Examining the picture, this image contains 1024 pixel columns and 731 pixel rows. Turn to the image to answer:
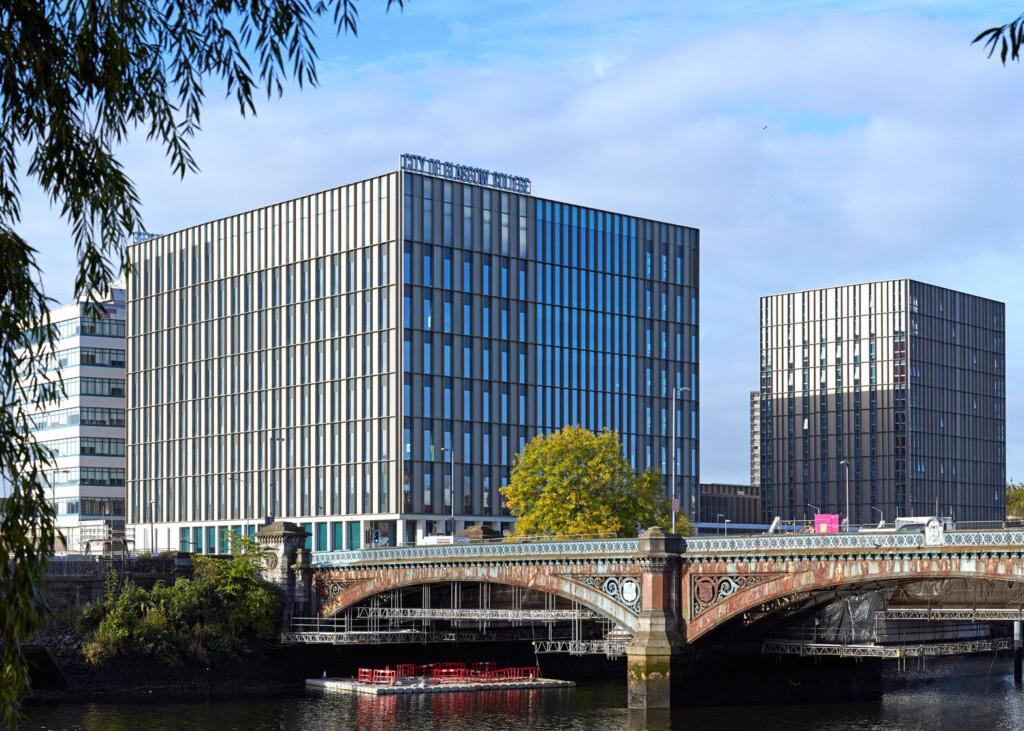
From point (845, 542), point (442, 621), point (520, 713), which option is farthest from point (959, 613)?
point (442, 621)

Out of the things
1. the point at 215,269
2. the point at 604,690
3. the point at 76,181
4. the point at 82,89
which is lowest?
the point at 604,690

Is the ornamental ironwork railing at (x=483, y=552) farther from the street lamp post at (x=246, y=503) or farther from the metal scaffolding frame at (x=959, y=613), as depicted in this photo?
the street lamp post at (x=246, y=503)

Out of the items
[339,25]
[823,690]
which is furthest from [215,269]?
[339,25]

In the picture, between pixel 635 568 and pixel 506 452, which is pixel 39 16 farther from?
pixel 506 452

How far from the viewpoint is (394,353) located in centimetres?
13388

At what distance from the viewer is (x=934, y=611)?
76562 mm

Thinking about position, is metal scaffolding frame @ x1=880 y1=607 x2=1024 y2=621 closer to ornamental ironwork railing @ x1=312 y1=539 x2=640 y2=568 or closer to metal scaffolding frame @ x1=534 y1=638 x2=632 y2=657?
metal scaffolding frame @ x1=534 y1=638 x2=632 y2=657

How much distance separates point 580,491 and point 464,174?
46.7 meters

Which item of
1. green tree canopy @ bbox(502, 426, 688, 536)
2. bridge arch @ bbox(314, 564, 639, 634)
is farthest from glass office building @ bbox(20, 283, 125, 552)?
bridge arch @ bbox(314, 564, 639, 634)

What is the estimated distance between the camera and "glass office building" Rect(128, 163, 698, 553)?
135 meters

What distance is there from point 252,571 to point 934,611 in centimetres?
4247

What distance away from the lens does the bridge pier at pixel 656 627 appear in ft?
234

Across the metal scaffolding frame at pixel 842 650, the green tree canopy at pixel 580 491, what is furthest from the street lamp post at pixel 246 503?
the metal scaffolding frame at pixel 842 650

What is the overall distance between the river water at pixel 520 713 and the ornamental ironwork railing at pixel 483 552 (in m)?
7.71
